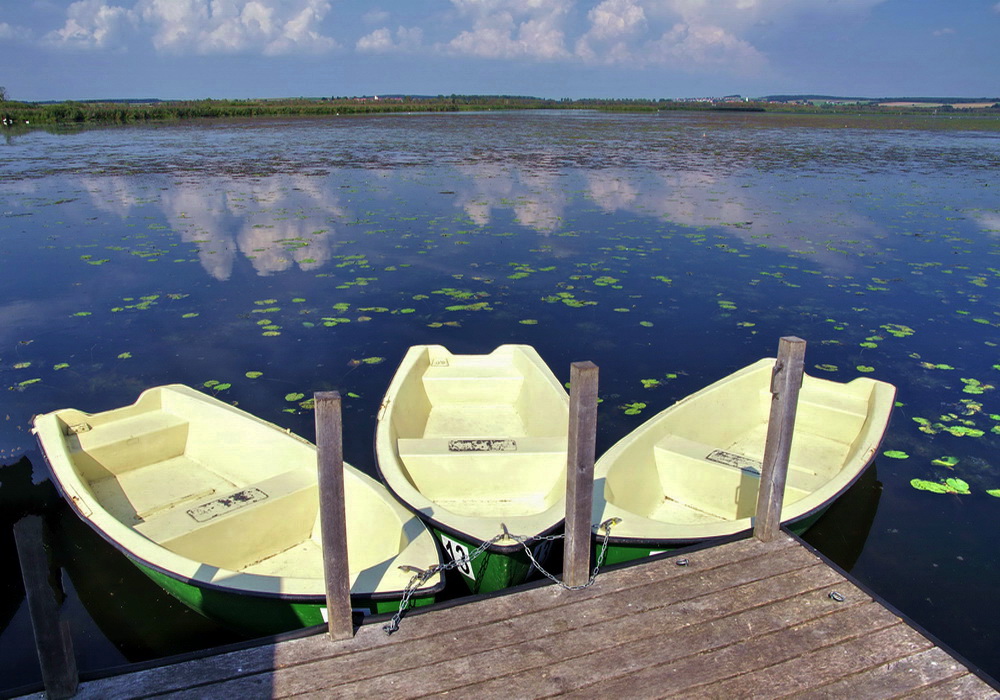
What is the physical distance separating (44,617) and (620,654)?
210cm

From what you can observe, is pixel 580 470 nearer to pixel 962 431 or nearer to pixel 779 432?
pixel 779 432

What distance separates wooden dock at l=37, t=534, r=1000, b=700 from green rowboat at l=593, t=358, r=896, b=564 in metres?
0.41

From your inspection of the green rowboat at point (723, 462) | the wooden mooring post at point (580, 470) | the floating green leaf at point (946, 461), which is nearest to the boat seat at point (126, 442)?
the green rowboat at point (723, 462)

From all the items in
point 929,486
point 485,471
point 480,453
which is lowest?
point 929,486

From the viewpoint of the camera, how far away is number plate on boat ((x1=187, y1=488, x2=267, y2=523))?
3770mm

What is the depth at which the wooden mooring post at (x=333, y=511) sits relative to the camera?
2494mm

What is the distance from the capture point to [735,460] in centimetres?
462

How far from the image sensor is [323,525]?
103 inches

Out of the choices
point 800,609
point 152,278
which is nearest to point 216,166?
point 152,278

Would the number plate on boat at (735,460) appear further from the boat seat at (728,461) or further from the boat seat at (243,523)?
the boat seat at (243,523)

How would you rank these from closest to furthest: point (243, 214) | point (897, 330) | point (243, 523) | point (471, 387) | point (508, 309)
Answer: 1. point (243, 523)
2. point (471, 387)
3. point (897, 330)
4. point (508, 309)
5. point (243, 214)

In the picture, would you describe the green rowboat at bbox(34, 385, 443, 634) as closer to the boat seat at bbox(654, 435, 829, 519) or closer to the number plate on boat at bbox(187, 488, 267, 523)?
the number plate on boat at bbox(187, 488, 267, 523)

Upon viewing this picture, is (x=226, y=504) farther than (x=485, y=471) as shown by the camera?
No

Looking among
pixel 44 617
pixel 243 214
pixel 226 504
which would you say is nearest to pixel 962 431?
pixel 226 504
